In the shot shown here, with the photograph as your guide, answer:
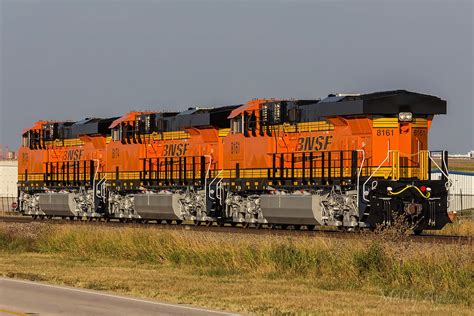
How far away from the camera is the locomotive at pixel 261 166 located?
3145 cm

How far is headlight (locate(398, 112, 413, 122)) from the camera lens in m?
31.8

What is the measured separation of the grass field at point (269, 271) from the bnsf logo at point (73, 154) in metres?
22.9

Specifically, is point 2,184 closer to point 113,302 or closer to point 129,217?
point 129,217

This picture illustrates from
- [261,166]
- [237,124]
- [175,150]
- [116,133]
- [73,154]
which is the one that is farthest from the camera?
[73,154]

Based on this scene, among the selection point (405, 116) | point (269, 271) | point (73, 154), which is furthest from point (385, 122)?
point (73, 154)

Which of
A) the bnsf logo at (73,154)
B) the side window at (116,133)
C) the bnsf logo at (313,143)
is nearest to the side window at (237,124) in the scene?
the bnsf logo at (313,143)

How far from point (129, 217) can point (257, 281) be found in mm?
25505

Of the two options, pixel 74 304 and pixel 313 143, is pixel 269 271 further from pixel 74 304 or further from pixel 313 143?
pixel 313 143

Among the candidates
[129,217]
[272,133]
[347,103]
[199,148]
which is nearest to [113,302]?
[347,103]

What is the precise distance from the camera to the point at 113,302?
16.7m

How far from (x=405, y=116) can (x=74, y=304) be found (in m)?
17.6

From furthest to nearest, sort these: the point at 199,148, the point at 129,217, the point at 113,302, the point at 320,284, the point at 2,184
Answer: the point at 2,184 → the point at 129,217 → the point at 199,148 → the point at 320,284 → the point at 113,302

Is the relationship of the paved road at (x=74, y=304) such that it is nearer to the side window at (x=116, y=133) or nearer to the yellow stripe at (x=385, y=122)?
the yellow stripe at (x=385, y=122)

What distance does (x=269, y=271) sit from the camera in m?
22.0
